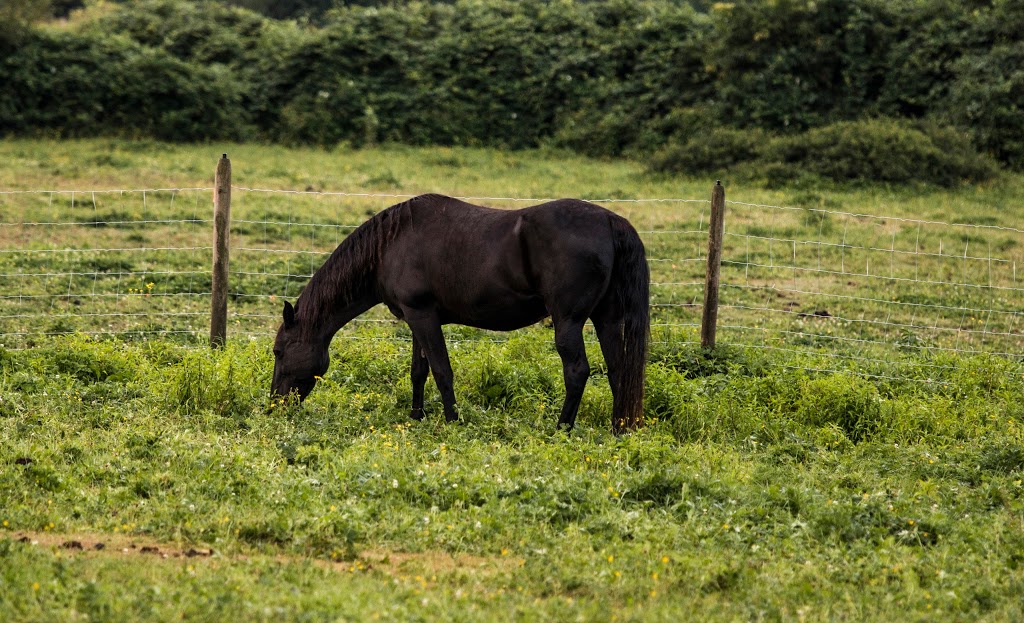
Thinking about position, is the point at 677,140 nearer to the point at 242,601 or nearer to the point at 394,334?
the point at 394,334

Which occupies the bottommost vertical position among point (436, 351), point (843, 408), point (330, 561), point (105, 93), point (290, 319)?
point (330, 561)

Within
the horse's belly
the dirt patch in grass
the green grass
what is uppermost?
the horse's belly

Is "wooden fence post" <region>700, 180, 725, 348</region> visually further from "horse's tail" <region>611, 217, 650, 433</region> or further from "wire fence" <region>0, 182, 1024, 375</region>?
"horse's tail" <region>611, 217, 650, 433</region>

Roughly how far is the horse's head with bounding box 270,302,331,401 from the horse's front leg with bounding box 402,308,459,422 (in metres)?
0.81

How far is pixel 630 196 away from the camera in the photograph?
18484 millimetres

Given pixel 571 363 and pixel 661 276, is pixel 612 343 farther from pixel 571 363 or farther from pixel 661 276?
pixel 661 276

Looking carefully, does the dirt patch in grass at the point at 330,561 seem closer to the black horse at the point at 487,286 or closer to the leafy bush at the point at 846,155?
the black horse at the point at 487,286

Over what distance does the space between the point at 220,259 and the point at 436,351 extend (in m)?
2.72

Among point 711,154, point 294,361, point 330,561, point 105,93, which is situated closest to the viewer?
point 330,561

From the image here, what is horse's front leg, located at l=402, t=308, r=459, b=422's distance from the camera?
8039 mm

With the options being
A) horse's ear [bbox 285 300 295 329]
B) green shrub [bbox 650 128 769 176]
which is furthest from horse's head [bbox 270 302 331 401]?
green shrub [bbox 650 128 769 176]

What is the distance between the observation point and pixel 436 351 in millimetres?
8055

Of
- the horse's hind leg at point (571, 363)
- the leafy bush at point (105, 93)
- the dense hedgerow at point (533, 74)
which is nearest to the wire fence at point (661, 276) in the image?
the horse's hind leg at point (571, 363)

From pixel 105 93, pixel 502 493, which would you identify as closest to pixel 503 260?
pixel 502 493
